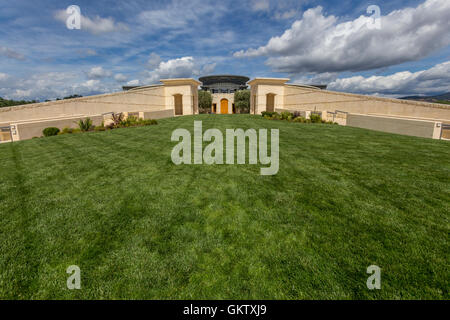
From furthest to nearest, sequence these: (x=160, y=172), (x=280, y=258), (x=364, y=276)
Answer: (x=160, y=172)
(x=280, y=258)
(x=364, y=276)

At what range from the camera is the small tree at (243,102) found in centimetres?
4644

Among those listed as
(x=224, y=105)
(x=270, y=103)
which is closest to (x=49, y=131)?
(x=270, y=103)

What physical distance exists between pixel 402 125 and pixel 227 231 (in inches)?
608

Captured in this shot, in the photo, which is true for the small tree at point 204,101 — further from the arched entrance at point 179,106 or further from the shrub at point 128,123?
the shrub at point 128,123

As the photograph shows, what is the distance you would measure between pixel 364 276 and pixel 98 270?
345cm

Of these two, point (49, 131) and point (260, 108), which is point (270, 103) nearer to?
point (260, 108)

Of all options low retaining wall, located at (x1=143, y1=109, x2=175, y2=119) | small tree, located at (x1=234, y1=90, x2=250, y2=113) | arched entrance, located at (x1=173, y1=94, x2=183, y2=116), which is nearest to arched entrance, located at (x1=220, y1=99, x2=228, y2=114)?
small tree, located at (x1=234, y1=90, x2=250, y2=113)

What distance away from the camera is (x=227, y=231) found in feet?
11.3

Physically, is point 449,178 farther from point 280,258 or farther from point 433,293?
point 280,258
